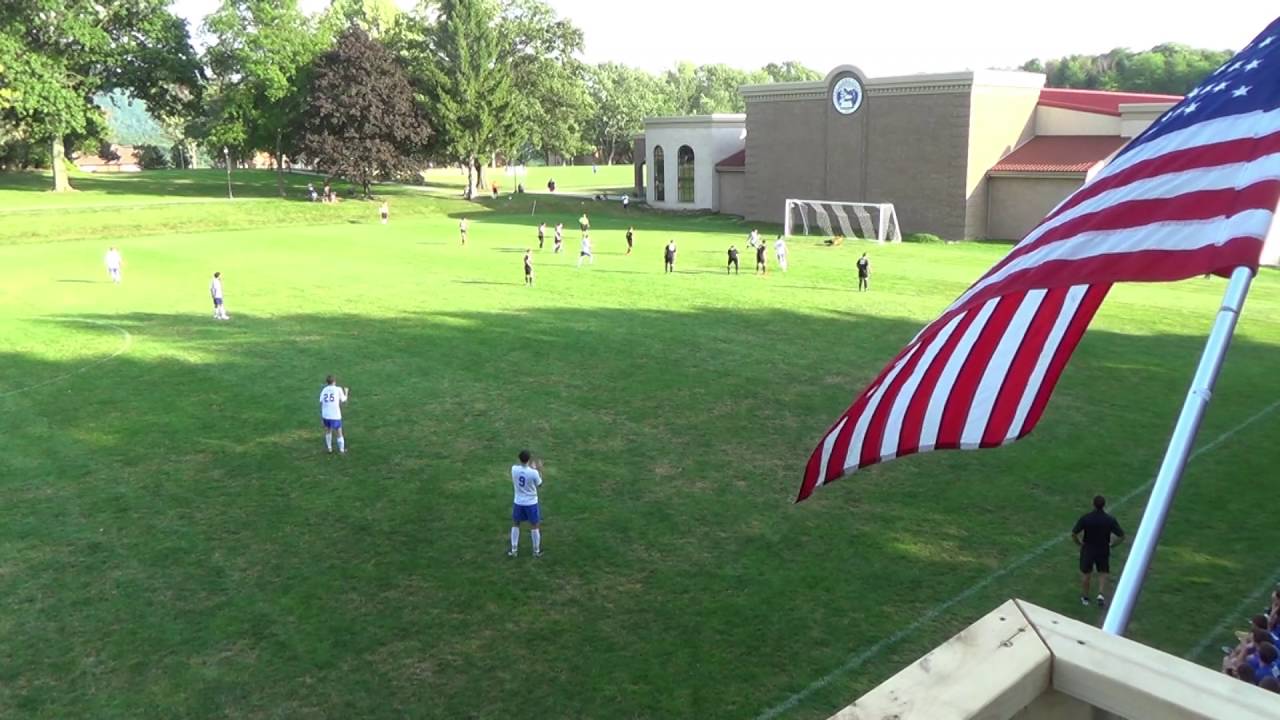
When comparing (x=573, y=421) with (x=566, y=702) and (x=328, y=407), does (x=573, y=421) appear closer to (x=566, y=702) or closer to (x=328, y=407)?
(x=328, y=407)

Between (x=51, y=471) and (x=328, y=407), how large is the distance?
4364 mm

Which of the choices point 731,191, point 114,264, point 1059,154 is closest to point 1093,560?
point 114,264

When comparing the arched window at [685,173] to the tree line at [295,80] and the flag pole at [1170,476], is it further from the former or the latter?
the flag pole at [1170,476]

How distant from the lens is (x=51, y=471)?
594 inches

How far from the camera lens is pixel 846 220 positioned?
170 feet

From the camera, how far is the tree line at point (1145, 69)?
269ft

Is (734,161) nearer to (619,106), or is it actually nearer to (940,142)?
(940,142)

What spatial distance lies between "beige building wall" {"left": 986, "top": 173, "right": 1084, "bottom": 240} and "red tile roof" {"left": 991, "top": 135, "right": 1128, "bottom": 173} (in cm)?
49

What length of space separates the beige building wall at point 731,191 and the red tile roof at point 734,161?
1.07 ft

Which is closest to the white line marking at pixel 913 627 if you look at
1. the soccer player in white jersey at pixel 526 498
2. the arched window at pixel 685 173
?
the soccer player in white jersey at pixel 526 498

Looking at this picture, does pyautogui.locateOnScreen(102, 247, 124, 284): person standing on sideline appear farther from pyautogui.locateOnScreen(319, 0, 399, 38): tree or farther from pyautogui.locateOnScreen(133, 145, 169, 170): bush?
pyautogui.locateOnScreen(133, 145, 169, 170): bush

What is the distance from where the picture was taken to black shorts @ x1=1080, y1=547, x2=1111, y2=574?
33.9ft

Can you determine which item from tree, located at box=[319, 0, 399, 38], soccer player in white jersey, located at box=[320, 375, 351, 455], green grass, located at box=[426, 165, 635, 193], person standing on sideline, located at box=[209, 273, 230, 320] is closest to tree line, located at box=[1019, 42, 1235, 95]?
green grass, located at box=[426, 165, 635, 193]

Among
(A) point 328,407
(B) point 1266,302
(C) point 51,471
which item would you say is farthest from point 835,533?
(B) point 1266,302
